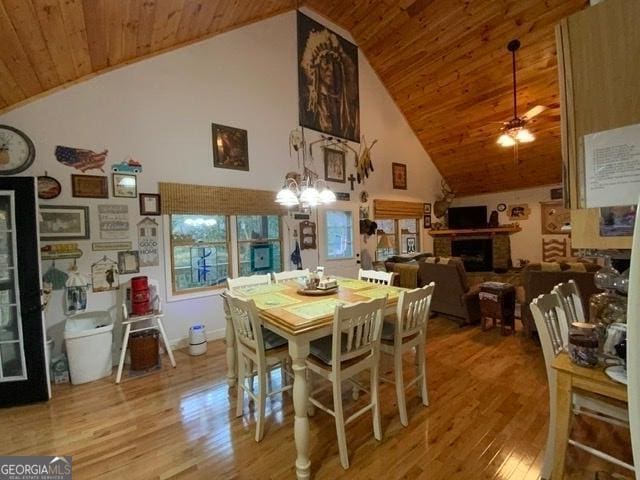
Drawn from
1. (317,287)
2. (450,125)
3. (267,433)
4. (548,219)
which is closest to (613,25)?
(317,287)

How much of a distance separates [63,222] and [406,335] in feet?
10.8

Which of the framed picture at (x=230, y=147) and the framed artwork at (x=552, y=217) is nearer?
the framed picture at (x=230, y=147)

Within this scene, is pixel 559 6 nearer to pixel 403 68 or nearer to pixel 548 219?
pixel 403 68

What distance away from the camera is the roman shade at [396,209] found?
18.8ft

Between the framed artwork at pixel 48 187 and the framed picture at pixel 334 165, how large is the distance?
3.40m

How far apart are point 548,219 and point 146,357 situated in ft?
25.2

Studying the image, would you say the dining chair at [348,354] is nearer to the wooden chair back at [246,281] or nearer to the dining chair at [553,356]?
the dining chair at [553,356]

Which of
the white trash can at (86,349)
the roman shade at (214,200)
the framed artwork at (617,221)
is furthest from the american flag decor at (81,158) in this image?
the framed artwork at (617,221)

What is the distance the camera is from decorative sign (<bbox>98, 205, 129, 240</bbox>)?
305cm

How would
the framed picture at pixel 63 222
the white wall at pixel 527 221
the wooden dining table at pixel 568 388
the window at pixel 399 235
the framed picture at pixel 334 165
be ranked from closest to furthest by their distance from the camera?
the wooden dining table at pixel 568 388 → the framed picture at pixel 63 222 → the framed picture at pixel 334 165 → the window at pixel 399 235 → the white wall at pixel 527 221

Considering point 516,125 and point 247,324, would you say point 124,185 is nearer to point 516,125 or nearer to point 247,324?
point 247,324

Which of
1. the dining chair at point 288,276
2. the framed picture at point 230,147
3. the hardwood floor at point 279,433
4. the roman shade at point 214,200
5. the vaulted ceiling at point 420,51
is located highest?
the vaulted ceiling at point 420,51

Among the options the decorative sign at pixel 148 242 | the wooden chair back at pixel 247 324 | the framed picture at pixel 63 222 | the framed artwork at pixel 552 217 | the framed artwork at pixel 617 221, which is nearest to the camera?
the framed artwork at pixel 617 221

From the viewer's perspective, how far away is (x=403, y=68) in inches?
205
